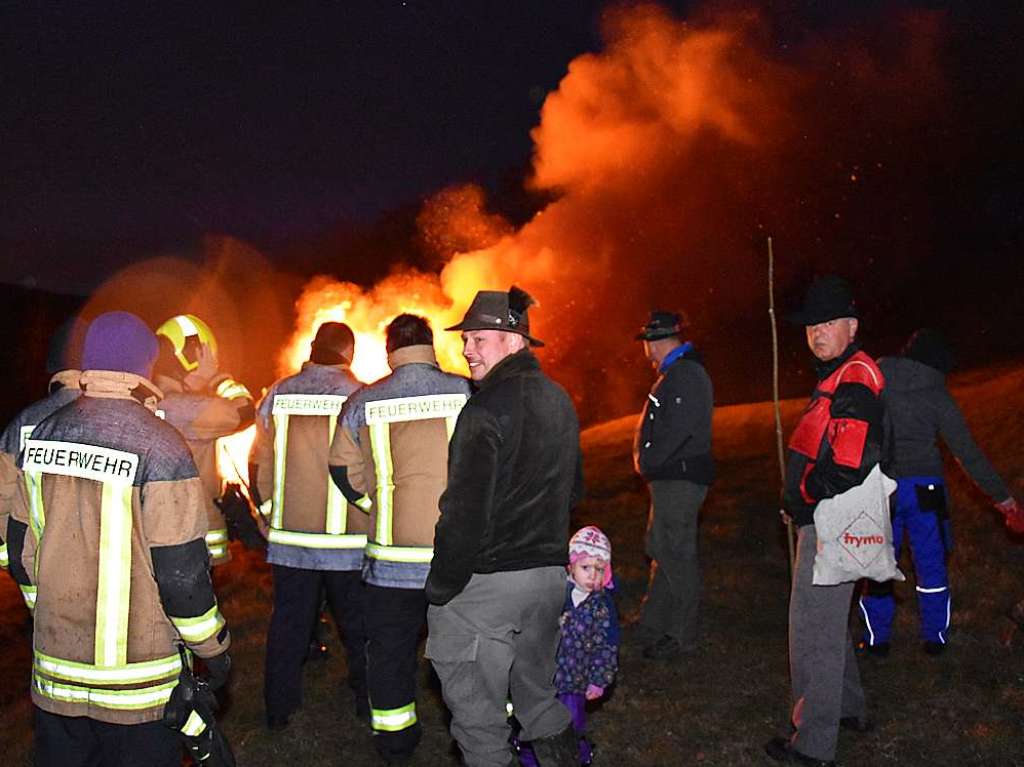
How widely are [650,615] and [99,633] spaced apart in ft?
14.6

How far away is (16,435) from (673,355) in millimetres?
4324

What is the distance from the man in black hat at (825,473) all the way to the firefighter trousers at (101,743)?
3.10 metres

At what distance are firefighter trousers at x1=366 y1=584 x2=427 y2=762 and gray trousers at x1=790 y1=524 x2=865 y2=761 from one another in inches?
78.8

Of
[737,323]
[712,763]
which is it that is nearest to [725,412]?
[712,763]

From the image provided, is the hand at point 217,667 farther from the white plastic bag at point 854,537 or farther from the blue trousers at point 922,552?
the blue trousers at point 922,552

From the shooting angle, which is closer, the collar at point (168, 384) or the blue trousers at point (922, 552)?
the collar at point (168, 384)

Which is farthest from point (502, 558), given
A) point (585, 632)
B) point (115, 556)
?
point (115, 556)

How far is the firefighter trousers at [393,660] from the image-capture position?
15.8 feet

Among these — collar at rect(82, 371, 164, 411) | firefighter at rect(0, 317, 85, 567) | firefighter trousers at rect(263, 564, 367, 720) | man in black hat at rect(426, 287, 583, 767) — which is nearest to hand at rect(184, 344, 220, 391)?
firefighter at rect(0, 317, 85, 567)

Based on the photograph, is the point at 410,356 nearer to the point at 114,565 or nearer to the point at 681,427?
the point at 114,565

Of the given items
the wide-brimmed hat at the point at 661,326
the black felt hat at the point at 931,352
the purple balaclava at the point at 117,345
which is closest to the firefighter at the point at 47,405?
the purple balaclava at the point at 117,345

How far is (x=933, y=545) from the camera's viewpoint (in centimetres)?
629

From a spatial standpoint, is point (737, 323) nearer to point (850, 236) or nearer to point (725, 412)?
point (850, 236)

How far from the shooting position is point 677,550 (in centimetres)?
652
